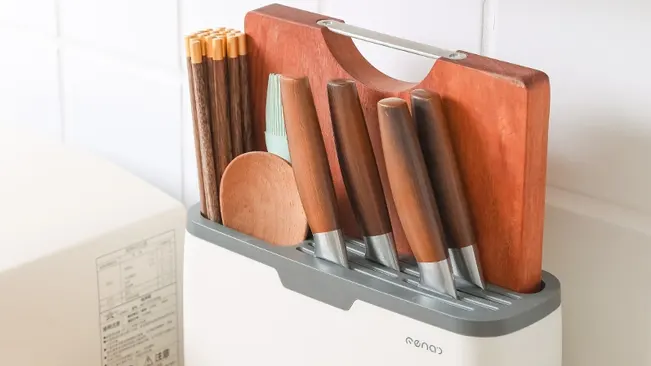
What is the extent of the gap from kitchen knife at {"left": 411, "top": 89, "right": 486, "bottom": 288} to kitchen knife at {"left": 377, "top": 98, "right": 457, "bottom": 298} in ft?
0.04

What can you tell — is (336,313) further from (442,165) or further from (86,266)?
(86,266)

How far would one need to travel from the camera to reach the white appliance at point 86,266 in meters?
0.70

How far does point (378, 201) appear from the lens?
0.57m

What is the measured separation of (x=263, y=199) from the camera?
2.04ft

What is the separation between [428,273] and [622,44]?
6.7 inches

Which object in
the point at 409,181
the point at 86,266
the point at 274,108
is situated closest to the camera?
the point at 409,181

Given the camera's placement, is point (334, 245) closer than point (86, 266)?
Yes

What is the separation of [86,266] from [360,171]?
27 centimetres

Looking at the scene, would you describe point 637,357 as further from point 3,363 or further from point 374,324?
point 3,363

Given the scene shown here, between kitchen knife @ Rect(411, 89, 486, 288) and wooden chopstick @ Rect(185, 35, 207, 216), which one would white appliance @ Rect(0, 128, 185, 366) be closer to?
wooden chopstick @ Rect(185, 35, 207, 216)

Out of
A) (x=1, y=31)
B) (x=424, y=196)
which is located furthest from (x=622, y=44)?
(x=1, y=31)

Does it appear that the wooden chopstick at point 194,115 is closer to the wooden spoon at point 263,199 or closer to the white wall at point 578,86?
the wooden spoon at point 263,199

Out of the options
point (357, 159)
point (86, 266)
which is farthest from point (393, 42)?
point (86, 266)

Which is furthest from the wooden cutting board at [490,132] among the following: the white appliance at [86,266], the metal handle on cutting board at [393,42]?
the white appliance at [86,266]
